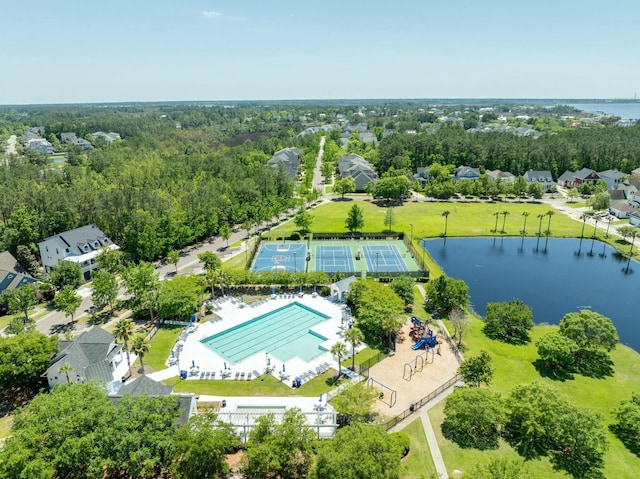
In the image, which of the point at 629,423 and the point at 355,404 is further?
the point at 355,404

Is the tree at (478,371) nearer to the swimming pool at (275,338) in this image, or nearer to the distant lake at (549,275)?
the swimming pool at (275,338)

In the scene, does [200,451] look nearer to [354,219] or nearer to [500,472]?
[500,472]

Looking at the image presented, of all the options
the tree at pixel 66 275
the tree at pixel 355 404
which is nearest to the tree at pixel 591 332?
the tree at pixel 355 404

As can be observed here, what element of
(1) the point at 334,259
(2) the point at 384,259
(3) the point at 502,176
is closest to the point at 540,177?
(3) the point at 502,176

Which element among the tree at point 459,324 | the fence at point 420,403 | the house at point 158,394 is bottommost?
the fence at point 420,403

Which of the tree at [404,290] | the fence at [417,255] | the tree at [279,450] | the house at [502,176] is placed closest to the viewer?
the tree at [279,450]

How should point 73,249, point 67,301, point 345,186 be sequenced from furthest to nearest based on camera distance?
1. point 345,186
2. point 73,249
3. point 67,301

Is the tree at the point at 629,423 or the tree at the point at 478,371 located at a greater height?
the tree at the point at 478,371

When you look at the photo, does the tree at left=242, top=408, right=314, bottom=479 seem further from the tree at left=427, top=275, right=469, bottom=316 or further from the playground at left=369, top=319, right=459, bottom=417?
the tree at left=427, top=275, right=469, bottom=316
